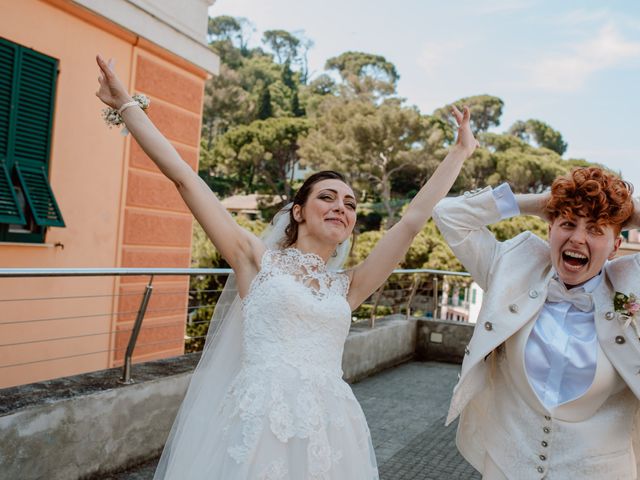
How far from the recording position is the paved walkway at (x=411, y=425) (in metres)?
4.11

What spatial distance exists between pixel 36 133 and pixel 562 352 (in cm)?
480

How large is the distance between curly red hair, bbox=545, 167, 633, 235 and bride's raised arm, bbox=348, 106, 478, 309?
0.45 meters

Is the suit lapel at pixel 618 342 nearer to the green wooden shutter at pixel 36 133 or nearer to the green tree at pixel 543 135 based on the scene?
the green wooden shutter at pixel 36 133

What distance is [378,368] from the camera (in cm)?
692

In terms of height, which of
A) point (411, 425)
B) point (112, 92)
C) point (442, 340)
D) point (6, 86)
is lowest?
point (411, 425)

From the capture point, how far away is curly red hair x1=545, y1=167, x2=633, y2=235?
6.26ft

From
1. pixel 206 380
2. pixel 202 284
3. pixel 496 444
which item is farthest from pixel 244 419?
pixel 202 284

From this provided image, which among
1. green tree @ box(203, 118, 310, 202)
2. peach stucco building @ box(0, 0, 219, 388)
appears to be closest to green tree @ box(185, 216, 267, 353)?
peach stucco building @ box(0, 0, 219, 388)

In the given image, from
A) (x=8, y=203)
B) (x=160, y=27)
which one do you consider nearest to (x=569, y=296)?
(x=8, y=203)

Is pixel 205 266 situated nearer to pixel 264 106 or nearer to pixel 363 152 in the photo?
pixel 363 152

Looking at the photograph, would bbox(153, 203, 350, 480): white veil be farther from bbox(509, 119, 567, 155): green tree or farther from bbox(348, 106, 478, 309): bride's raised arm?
bbox(509, 119, 567, 155): green tree

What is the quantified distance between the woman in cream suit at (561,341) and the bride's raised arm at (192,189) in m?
0.77

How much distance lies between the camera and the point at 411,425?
200 inches

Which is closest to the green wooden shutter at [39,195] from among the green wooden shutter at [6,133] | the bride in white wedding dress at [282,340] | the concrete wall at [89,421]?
the green wooden shutter at [6,133]
